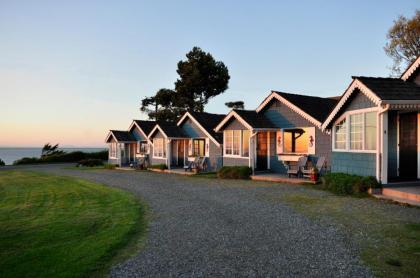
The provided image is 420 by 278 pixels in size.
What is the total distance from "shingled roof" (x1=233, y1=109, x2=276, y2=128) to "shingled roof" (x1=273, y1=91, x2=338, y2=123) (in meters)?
1.71

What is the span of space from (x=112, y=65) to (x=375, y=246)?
24989 millimetres

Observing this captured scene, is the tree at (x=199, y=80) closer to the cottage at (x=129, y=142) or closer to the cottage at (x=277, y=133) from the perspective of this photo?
the cottage at (x=129, y=142)

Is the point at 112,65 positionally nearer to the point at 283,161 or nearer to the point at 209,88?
the point at 283,161

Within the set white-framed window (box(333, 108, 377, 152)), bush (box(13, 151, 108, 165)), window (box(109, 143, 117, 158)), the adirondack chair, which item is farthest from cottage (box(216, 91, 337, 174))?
bush (box(13, 151, 108, 165))

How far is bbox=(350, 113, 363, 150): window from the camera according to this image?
13125 mm

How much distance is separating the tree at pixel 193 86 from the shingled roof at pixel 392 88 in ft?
112

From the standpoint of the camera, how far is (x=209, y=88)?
1863 inches

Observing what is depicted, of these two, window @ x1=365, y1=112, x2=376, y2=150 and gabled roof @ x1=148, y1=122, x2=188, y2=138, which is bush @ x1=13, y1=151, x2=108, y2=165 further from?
window @ x1=365, y1=112, x2=376, y2=150

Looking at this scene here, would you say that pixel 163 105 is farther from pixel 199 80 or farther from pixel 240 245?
pixel 240 245

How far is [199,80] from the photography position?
45906 mm

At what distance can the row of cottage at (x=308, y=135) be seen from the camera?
12.2m

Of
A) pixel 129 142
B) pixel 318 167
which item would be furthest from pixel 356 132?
pixel 129 142

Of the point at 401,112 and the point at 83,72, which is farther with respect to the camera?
the point at 83,72

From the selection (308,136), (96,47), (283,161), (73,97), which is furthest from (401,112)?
(73,97)
